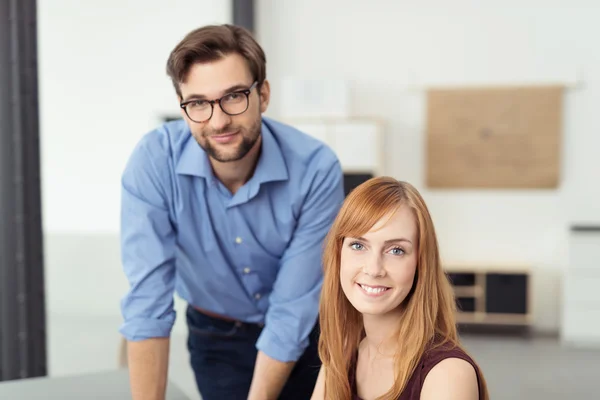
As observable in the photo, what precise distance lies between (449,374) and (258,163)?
2.33ft

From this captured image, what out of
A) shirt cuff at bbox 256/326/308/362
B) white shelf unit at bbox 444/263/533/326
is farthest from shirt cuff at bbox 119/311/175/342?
white shelf unit at bbox 444/263/533/326

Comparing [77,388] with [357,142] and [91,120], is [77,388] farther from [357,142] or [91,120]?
[357,142]

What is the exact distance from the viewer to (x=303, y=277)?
1.68m

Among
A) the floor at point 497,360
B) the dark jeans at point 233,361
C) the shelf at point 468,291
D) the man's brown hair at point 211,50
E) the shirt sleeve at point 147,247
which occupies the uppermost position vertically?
the man's brown hair at point 211,50

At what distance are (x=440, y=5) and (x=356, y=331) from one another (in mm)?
3826

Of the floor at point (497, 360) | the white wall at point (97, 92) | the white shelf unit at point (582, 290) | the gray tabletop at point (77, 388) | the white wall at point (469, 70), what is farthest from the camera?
the white wall at point (469, 70)

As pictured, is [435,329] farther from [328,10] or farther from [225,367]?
[328,10]

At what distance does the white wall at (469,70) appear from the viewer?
189 inches

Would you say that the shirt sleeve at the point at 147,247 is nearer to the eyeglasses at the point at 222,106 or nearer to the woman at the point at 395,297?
the eyeglasses at the point at 222,106

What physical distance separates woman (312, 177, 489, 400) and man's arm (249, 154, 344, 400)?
0.61 ft

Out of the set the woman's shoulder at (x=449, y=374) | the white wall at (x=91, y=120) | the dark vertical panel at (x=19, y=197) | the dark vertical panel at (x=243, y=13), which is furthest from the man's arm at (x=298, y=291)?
the dark vertical panel at (x=243, y=13)

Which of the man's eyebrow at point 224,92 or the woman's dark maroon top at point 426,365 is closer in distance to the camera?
the woman's dark maroon top at point 426,365

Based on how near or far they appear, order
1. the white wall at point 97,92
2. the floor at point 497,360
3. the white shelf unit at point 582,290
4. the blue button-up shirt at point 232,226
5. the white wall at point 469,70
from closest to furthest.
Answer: the blue button-up shirt at point 232,226 → the white wall at point 97,92 → the floor at point 497,360 → the white shelf unit at point 582,290 → the white wall at point 469,70

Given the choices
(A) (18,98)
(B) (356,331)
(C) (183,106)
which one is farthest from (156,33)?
(B) (356,331)
